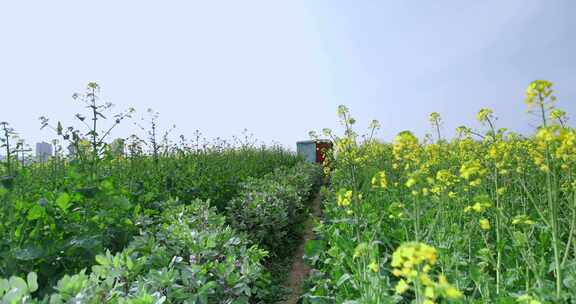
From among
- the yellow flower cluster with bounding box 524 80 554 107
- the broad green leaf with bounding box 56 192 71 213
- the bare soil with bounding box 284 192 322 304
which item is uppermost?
the yellow flower cluster with bounding box 524 80 554 107

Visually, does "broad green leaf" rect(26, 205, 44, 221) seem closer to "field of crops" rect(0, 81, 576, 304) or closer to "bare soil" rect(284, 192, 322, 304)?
"field of crops" rect(0, 81, 576, 304)

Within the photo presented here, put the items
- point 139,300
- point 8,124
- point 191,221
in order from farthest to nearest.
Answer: point 191,221
point 8,124
point 139,300

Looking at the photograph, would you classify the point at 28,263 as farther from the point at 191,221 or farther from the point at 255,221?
the point at 255,221

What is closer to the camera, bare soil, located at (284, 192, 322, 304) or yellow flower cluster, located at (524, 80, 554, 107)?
yellow flower cluster, located at (524, 80, 554, 107)

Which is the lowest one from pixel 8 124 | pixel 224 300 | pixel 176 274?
pixel 224 300

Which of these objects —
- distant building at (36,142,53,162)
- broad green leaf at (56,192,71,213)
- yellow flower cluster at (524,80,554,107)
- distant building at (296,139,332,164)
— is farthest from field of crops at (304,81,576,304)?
distant building at (296,139,332,164)

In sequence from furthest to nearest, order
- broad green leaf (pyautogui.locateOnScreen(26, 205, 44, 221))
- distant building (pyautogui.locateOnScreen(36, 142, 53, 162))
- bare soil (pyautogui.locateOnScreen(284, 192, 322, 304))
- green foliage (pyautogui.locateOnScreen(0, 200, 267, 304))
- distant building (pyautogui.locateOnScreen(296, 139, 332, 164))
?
distant building (pyautogui.locateOnScreen(296, 139, 332, 164)) → distant building (pyautogui.locateOnScreen(36, 142, 53, 162)) → bare soil (pyautogui.locateOnScreen(284, 192, 322, 304)) → broad green leaf (pyautogui.locateOnScreen(26, 205, 44, 221)) → green foliage (pyautogui.locateOnScreen(0, 200, 267, 304))

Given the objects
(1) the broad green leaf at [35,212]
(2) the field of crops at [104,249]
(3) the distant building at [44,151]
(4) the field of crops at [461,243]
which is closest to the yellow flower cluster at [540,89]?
(4) the field of crops at [461,243]

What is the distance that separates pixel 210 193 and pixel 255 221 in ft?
3.55

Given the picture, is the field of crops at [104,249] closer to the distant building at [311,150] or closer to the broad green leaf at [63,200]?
the broad green leaf at [63,200]

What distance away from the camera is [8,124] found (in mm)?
2689

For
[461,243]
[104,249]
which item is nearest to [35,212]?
[104,249]

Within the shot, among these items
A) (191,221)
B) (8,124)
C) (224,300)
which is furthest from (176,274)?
(8,124)

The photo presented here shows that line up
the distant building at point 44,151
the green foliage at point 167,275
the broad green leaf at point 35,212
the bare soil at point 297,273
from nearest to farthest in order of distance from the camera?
the green foliage at point 167,275
the broad green leaf at point 35,212
the bare soil at point 297,273
the distant building at point 44,151
